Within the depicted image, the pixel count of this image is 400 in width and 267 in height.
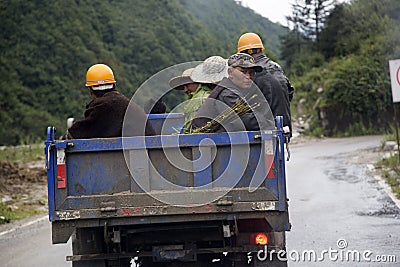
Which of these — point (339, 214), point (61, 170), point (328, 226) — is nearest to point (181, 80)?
point (61, 170)

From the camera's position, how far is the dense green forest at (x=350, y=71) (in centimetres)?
3588

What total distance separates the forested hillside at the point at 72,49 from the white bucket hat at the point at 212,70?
43714 millimetres

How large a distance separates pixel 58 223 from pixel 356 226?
216 inches

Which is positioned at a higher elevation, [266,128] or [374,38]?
[374,38]

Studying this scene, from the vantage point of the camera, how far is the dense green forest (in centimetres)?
3588

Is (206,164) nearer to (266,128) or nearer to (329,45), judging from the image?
(266,128)

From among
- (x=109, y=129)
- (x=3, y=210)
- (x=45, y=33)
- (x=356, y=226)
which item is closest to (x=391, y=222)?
(x=356, y=226)

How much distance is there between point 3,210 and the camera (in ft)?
49.5

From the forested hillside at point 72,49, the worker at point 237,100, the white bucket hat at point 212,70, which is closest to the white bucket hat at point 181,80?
the white bucket hat at point 212,70

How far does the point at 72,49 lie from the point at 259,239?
5681 cm

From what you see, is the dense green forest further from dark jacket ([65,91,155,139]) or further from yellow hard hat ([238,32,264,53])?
dark jacket ([65,91,155,139])

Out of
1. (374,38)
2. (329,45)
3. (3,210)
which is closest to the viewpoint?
(3,210)

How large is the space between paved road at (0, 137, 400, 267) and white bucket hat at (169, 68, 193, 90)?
7.61 ft

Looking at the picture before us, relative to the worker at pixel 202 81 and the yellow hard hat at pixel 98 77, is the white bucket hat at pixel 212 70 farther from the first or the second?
the yellow hard hat at pixel 98 77
